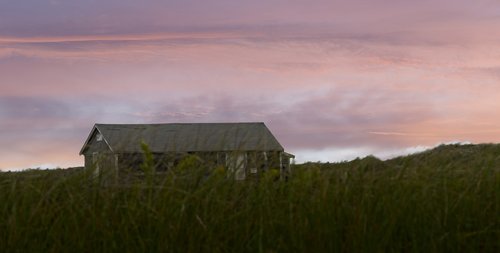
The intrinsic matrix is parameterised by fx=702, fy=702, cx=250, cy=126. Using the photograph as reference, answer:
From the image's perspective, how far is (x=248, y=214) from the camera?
6.55m

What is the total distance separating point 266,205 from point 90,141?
29.7 metres

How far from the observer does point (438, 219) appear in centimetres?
662

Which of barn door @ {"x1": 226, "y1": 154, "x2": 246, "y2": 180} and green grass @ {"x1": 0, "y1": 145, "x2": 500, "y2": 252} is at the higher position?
barn door @ {"x1": 226, "y1": 154, "x2": 246, "y2": 180}

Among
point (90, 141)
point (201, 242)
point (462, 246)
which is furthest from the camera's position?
point (90, 141)

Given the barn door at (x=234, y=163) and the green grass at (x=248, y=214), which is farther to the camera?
the barn door at (x=234, y=163)

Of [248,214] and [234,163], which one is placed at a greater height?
[234,163]

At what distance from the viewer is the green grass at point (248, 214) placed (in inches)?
251

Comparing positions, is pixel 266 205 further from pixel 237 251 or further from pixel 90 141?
pixel 90 141

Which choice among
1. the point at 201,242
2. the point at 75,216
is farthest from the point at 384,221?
the point at 75,216

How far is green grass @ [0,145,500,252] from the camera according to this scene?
6.37 metres

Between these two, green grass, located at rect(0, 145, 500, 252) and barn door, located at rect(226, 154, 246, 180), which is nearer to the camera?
green grass, located at rect(0, 145, 500, 252)

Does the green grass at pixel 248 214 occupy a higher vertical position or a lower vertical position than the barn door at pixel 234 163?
lower

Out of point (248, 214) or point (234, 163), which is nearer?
point (248, 214)

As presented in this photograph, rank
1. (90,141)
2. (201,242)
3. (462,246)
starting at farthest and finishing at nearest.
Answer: (90,141), (462,246), (201,242)
